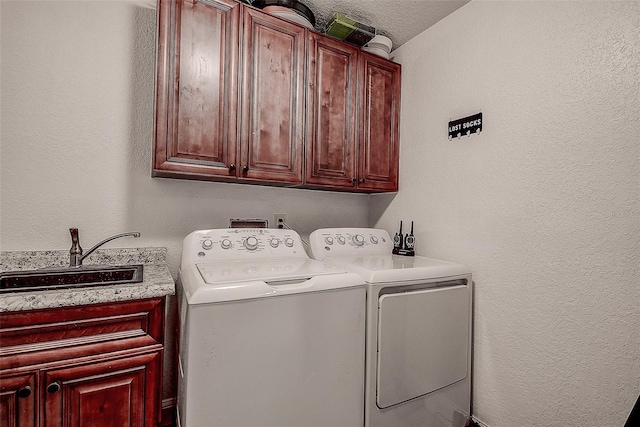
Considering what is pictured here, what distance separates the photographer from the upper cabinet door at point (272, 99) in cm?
162

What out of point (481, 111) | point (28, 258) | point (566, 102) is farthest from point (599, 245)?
point (28, 258)

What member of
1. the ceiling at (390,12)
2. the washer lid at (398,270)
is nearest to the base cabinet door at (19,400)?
the washer lid at (398,270)

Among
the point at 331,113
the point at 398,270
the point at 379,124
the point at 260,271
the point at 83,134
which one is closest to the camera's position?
the point at 260,271

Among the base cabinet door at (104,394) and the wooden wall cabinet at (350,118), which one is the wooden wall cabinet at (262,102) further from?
the base cabinet door at (104,394)

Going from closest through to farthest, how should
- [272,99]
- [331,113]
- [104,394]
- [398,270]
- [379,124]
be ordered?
1. [104,394]
2. [398,270]
3. [272,99]
4. [331,113]
5. [379,124]

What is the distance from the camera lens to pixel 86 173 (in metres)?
1.60

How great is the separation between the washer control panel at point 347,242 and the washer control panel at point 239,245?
0.11 m

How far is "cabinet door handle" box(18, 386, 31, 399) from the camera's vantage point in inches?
37.4

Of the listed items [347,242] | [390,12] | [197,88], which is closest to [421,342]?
[347,242]

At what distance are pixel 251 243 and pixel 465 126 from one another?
143cm

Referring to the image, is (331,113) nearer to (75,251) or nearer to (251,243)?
(251,243)

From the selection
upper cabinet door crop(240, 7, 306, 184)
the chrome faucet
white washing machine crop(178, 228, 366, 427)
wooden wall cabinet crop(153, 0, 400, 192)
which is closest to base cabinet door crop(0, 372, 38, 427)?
white washing machine crop(178, 228, 366, 427)

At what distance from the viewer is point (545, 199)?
1.42 m

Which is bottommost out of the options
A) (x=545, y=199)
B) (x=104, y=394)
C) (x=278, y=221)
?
(x=104, y=394)
